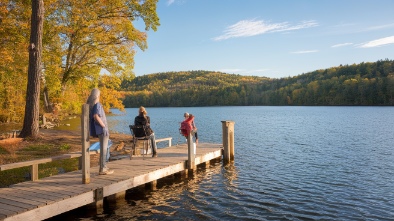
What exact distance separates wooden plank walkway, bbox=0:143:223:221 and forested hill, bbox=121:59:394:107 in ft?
392

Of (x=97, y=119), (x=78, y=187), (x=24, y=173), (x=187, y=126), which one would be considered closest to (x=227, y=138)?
(x=187, y=126)

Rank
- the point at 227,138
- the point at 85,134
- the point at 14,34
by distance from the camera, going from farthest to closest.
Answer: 1. the point at 14,34
2. the point at 227,138
3. the point at 85,134

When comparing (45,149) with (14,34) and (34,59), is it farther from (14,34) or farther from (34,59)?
(14,34)

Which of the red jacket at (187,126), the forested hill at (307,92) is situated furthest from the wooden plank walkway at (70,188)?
the forested hill at (307,92)

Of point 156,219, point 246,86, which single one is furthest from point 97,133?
point 246,86

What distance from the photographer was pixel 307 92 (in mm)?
136250

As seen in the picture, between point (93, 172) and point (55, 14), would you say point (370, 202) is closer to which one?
point (93, 172)

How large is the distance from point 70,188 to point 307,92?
138 m

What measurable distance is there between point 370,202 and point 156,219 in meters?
6.19

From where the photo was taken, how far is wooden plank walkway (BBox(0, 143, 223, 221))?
633 cm

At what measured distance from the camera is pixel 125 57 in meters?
23.5

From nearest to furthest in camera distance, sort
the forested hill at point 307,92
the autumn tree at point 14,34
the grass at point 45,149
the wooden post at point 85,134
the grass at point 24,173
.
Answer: the wooden post at point 85,134
the grass at point 24,173
the grass at point 45,149
the autumn tree at point 14,34
the forested hill at point 307,92

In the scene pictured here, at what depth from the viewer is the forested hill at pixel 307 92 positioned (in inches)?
4611

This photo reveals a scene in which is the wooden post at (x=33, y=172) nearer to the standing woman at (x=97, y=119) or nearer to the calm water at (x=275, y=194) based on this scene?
the calm water at (x=275, y=194)
